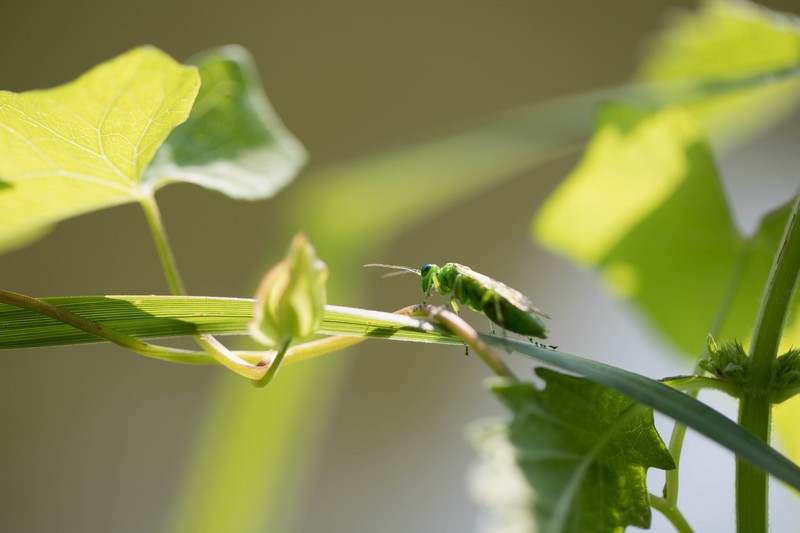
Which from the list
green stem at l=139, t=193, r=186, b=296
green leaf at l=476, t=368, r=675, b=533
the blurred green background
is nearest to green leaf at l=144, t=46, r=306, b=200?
green stem at l=139, t=193, r=186, b=296

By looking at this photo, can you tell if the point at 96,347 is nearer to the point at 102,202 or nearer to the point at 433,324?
the point at 102,202

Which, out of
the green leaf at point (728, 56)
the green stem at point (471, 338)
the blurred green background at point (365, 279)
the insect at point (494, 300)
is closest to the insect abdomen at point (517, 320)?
the insect at point (494, 300)

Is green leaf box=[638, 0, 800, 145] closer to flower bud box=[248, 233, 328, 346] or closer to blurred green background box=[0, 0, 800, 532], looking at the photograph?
flower bud box=[248, 233, 328, 346]

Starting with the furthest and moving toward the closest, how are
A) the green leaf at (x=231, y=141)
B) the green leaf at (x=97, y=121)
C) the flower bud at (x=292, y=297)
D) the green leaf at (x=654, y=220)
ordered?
the green leaf at (x=654, y=220), the green leaf at (x=231, y=141), the green leaf at (x=97, y=121), the flower bud at (x=292, y=297)

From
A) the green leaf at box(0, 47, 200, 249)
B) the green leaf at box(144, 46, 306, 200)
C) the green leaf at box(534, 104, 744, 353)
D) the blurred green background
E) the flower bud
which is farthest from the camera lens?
the blurred green background

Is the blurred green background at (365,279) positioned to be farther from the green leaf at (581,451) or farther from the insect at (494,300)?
the green leaf at (581,451)

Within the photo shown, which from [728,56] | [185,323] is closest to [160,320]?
[185,323]
